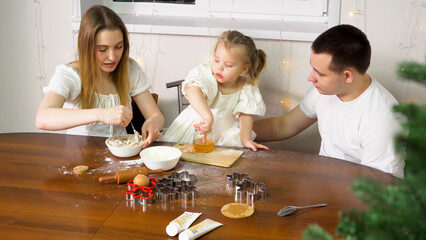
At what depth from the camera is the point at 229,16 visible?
111 inches

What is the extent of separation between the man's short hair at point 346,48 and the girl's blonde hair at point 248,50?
1.25 feet

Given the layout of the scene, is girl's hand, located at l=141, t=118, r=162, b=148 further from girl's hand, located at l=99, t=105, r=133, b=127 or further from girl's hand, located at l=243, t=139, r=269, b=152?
girl's hand, located at l=243, t=139, r=269, b=152

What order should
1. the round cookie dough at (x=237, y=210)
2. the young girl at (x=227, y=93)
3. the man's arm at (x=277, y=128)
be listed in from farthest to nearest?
1. the man's arm at (x=277, y=128)
2. the young girl at (x=227, y=93)
3. the round cookie dough at (x=237, y=210)

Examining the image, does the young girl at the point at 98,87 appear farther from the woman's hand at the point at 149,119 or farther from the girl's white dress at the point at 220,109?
the girl's white dress at the point at 220,109

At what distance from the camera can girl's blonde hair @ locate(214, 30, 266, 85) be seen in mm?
2104

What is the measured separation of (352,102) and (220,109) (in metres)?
0.68

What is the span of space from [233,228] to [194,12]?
2.02 metres

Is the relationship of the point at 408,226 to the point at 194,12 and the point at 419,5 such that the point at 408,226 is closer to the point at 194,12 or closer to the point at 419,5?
the point at 419,5

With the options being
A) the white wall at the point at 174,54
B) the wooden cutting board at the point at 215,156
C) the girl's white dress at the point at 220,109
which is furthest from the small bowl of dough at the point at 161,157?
the white wall at the point at 174,54

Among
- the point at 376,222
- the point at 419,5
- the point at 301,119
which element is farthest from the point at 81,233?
the point at 419,5

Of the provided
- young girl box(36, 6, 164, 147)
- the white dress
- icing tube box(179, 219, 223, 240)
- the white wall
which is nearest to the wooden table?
icing tube box(179, 219, 223, 240)

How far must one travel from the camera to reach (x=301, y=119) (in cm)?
239

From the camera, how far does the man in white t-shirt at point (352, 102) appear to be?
74.4 inches

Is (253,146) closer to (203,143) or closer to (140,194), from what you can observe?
(203,143)
